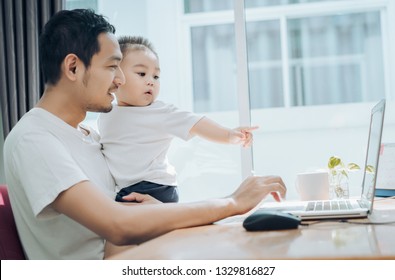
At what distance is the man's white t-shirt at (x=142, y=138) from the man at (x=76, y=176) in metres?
0.09

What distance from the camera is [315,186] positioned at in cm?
182

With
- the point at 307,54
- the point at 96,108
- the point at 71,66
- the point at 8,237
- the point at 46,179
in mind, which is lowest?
the point at 8,237

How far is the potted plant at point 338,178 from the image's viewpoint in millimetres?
2053

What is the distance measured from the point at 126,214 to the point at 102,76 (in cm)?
49

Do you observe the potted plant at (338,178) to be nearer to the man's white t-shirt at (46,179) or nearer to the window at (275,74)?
the window at (275,74)

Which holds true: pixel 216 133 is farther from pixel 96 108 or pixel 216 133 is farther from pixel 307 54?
pixel 307 54

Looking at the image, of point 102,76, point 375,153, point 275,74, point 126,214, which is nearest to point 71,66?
point 102,76

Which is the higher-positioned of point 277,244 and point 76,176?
point 76,176

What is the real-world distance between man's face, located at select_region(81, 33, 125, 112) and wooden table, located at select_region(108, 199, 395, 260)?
1.64 ft

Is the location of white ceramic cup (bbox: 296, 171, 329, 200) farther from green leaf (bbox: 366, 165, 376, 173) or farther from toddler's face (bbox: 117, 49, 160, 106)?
toddler's face (bbox: 117, 49, 160, 106)

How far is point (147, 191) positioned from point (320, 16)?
58.1 inches

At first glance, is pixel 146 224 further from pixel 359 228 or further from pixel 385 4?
pixel 385 4

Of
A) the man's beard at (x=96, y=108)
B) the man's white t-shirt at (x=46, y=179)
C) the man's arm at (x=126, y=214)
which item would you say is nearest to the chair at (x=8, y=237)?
the man's white t-shirt at (x=46, y=179)
